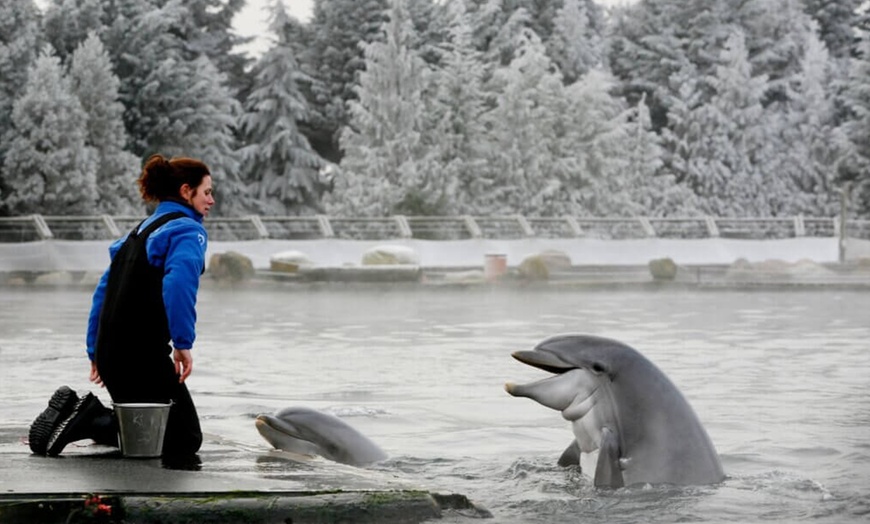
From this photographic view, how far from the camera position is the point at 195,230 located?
6.48 m

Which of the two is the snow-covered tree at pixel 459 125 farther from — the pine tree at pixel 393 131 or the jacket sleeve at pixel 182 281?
the jacket sleeve at pixel 182 281

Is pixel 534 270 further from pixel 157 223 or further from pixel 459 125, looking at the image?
pixel 157 223

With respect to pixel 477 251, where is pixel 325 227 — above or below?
above

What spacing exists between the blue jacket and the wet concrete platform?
1.89ft

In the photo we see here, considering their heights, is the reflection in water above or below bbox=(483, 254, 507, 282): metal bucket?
below

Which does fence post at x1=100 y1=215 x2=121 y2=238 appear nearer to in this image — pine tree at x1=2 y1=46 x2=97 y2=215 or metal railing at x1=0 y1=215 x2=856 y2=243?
metal railing at x1=0 y1=215 x2=856 y2=243

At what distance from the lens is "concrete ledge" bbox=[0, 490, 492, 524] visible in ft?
18.2

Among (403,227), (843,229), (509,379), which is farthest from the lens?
(843,229)

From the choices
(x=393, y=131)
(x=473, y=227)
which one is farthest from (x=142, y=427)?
(x=393, y=131)

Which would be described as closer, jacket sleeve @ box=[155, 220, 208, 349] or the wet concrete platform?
the wet concrete platform

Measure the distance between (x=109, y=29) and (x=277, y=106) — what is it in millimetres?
7606

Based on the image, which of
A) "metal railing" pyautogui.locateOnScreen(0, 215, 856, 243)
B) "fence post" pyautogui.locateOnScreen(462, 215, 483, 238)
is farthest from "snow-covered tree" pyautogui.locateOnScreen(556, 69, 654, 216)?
"fence post" pyautogui.locateOnScreen(462, 215, 483, 238)

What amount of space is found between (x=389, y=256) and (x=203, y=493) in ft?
97.1

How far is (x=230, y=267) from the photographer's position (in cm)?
3319
